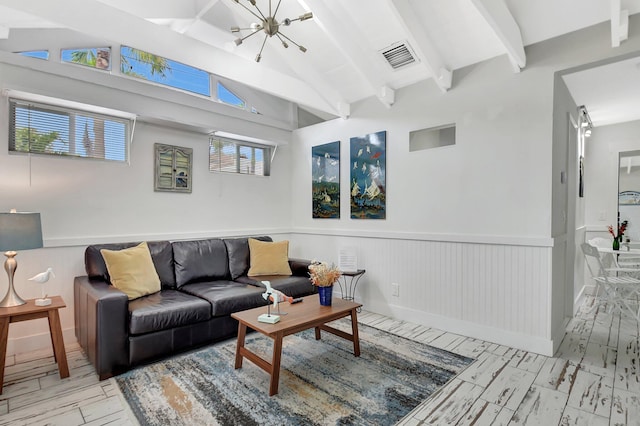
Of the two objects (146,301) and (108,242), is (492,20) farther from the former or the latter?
(108,242)

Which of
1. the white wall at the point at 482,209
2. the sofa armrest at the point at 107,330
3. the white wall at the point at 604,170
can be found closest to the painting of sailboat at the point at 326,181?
the white wall at the point at 482,209

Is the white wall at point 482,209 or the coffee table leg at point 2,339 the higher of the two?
the white wall at point 482,209

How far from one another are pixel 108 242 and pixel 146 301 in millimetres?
929

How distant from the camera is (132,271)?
3.03 m

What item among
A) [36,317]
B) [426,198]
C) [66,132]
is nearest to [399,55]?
[426,198]

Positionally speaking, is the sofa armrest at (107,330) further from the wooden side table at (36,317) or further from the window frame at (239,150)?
the window frame at (239,150)

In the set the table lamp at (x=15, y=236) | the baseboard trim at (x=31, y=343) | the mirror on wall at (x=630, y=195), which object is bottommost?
the baseboard trim at (x=31, y=343)

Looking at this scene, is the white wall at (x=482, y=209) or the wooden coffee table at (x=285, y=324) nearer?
the wooden coffee table at (x=285, y=324)

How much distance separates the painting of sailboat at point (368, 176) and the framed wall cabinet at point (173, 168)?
81.2 inches

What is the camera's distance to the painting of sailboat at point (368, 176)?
405 centimetres

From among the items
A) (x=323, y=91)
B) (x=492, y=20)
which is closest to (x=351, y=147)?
(x=323, y=91)

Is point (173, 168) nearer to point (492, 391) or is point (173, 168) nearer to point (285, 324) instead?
point (285, 324)

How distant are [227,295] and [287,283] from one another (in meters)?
0.76

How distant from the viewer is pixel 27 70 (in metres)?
2.87
